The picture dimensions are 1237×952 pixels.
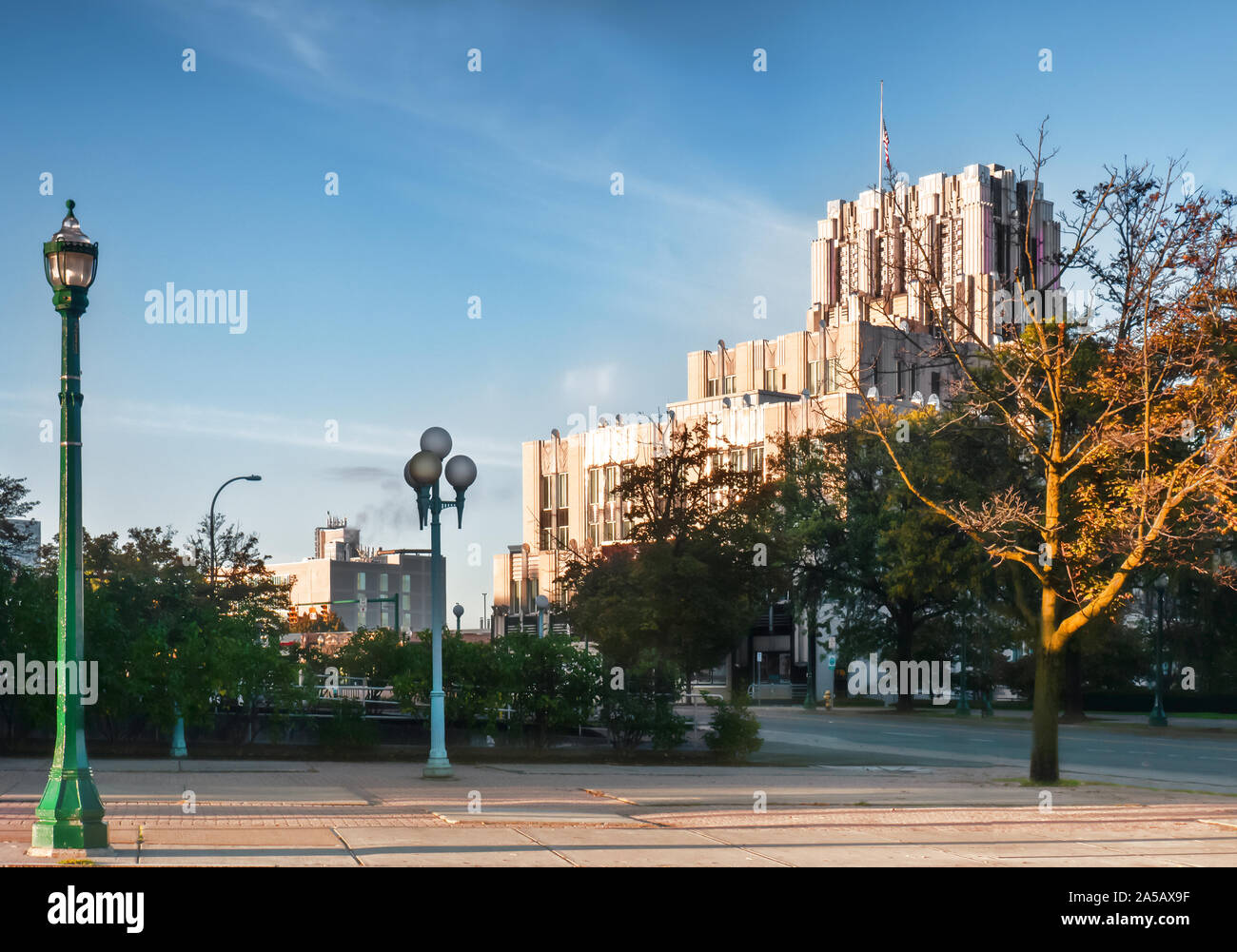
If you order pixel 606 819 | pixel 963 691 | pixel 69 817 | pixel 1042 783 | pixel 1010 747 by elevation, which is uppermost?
pixel 69 817

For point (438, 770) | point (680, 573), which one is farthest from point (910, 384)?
point (438, 770)

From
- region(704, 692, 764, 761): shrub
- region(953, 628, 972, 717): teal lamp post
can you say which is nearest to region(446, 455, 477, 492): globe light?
region(704, 692, 764, 761): shrub

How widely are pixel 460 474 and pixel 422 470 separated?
802 millimetres

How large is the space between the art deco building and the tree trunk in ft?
243

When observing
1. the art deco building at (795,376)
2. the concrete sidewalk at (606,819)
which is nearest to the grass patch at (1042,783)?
the concrete sidewalk at (606,819)

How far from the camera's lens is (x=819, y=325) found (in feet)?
427

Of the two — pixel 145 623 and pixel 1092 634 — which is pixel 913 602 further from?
pixel 145 623

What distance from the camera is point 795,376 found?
379ft

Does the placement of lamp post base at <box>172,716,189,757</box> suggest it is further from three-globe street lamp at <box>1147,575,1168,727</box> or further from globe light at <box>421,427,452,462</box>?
three-globe street lamp at <box>1147,575,1168,727</box>

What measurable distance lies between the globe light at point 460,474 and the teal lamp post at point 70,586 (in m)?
10.6

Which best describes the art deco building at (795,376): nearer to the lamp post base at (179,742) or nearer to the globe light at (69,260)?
the lamp post base at (179,742)

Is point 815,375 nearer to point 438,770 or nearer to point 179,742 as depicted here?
point 179,742
